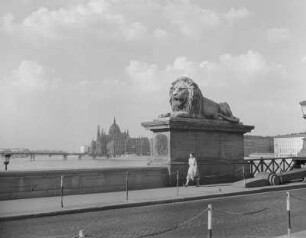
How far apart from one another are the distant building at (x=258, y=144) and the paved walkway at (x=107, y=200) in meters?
154

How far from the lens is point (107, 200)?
49.0ft

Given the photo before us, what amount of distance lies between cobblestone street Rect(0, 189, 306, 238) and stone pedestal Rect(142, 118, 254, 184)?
5.63m

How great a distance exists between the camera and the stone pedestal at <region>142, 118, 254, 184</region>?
2005cm

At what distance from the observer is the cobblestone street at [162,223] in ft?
32.5

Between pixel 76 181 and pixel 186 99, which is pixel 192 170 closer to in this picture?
pixel 186 99

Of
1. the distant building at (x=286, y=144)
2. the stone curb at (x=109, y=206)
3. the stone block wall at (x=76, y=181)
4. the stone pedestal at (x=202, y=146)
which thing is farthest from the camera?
the distant building at (x=286, y=144)

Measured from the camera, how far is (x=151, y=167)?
62.8 ft

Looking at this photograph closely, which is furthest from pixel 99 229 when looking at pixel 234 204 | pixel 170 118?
pixel 170 118

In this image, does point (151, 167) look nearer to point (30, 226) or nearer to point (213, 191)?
point (213, 191)

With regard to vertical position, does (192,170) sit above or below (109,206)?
above

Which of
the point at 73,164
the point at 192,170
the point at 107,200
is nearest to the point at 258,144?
the point at 73,164

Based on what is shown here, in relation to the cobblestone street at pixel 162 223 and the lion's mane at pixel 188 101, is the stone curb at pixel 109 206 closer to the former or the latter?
the cobblestone street at pixel 162 223

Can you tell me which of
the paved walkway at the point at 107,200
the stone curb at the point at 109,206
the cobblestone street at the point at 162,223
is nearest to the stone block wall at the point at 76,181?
the paved walkway at the point at 107,200

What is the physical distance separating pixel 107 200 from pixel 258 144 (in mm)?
167705
